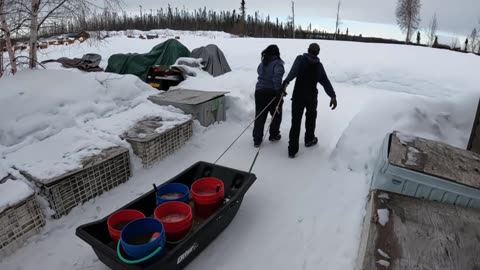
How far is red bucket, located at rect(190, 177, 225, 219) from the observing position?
253 cm

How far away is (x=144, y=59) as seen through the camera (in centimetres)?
884

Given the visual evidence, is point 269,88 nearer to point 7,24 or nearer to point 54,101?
point 54,101

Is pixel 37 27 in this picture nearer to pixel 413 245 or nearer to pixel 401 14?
pixel 413 245

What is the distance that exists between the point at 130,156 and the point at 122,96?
1574mm

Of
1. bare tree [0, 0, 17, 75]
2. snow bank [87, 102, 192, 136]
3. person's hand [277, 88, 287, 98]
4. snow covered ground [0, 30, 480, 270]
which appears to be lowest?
snow covered ground [0, 30, 480, 270]

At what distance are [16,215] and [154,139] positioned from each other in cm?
164

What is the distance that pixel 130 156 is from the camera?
142 inches

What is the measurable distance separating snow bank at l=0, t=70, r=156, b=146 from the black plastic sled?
1838 millimetres

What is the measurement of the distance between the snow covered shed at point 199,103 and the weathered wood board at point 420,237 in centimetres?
309

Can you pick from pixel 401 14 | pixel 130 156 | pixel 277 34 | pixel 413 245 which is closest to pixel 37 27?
pixel 130 156

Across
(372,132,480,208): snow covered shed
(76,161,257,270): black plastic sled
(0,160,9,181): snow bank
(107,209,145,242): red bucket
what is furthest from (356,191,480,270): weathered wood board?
(0,160,9,181): snow bank

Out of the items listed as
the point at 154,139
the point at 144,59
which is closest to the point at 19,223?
the point at 154,139

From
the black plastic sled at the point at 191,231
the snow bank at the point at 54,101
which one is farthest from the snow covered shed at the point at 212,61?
the black plastic sled at the point at 191,231

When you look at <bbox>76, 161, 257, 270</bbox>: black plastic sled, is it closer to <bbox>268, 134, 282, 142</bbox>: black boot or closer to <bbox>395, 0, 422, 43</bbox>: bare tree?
<bbox>268, 134, 282, 142</bbox>: black boot
